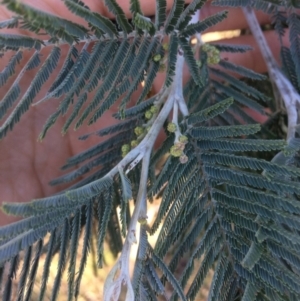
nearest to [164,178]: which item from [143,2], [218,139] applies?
[218,139]

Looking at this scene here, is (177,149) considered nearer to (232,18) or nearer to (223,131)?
(223,131)

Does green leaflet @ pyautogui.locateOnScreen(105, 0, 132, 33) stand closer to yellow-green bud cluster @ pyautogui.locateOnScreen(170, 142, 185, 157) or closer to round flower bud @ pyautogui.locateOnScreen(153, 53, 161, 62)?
round flower bud @ pyautogui.locateOnScreen(153, 53, 161, 62)

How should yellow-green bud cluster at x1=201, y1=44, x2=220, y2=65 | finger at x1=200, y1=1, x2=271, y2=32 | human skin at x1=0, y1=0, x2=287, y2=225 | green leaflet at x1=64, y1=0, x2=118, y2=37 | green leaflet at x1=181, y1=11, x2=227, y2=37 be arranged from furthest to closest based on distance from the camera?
finger at x1=200, y1=1, x2=271, y2=32 < human skin at x1=0, y1=0, x2=287, y2=225 < yellow-green bud cluster at x1=201, y1=44, x2=220, y2=65 < green leaflet at x1=181, y1=11, x2=227, y2=37 < green leaflet at x1=64, y1=0, x2=118, y2=37

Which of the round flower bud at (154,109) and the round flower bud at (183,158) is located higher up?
the round flower bud at (154,109)

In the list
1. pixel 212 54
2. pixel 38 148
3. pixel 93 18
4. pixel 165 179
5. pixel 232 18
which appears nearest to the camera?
pixel 93 18

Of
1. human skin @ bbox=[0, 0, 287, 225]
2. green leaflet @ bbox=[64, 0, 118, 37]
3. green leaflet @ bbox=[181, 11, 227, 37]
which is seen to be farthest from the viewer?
human skin @ bbox=[0, 0, 287, 225]

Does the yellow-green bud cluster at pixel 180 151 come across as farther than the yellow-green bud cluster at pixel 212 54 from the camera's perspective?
No

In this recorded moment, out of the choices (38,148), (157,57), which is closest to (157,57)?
(157,57)

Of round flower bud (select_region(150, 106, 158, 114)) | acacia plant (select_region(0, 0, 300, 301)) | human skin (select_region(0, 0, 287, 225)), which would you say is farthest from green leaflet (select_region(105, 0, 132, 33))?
human skin (select_region(0, 0, 287, 225))

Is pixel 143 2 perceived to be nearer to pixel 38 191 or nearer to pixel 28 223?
pixel 38 191

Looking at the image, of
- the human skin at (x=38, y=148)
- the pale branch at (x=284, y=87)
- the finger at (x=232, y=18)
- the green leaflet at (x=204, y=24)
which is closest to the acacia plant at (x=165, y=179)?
the green leaflet at (x=204, y=24)

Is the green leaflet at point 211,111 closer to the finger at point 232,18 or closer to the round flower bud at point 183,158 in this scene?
the round flower bud at point 183,158
